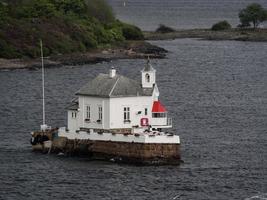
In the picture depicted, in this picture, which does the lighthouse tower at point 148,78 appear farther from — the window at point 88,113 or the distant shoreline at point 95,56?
the distant shoreline at point 95,56

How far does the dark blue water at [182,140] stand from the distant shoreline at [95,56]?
4250mm

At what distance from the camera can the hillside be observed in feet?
494

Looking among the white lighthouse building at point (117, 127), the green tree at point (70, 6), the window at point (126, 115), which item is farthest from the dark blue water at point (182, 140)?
the green tree at point (70, 6)

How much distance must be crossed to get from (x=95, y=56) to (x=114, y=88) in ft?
253

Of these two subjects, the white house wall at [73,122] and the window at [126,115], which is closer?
the window at [126,115]

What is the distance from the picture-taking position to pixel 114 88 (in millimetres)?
74438

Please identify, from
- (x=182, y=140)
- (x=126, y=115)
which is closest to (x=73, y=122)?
(x=126, y=115)

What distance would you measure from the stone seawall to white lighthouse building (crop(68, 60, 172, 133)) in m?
1.37

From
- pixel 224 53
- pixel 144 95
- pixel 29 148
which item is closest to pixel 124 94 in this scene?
pixel 144 95

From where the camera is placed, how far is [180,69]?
14125cm

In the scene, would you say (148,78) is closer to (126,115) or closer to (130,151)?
(126,115)

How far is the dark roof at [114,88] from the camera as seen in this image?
244 feet

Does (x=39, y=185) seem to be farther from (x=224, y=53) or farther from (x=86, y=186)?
(x=224, y=53)

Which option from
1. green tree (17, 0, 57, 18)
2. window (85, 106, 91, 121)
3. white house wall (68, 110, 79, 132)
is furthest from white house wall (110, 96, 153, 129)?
green tree (17, 0, 57, 18)
